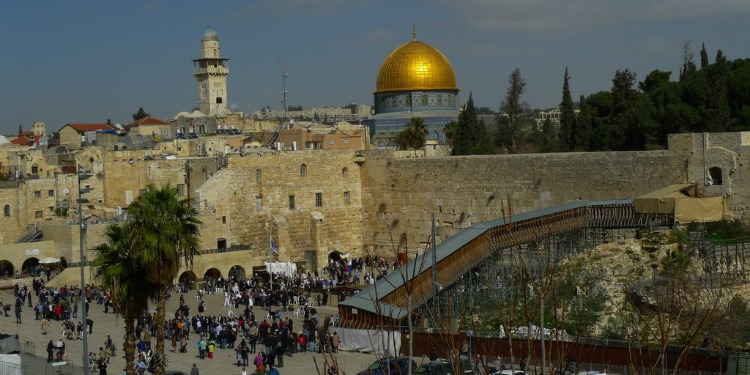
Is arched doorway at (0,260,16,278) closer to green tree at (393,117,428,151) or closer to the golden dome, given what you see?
green tree at (393,117,428,151)

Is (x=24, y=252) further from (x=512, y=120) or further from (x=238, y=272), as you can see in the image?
(x=512, y=120)

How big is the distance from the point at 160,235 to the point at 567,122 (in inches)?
794

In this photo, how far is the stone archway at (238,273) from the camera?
32.2 metres

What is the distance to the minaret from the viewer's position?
58812mm

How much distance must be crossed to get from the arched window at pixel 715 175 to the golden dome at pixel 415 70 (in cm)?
1992

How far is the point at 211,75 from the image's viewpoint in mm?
59062

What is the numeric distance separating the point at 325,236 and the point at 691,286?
16.9 metres

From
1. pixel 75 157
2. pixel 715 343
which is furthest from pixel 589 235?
pixel 75 157

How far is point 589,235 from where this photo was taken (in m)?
26.8

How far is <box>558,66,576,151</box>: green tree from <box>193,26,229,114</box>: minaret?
27.3 meters

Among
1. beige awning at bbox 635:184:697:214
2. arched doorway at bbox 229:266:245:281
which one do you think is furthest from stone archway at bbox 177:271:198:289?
beige awning at bbox 635:184:697:214

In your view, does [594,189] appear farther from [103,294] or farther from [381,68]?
[381,68]

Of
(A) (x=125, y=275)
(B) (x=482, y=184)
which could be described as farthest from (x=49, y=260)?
(A) (x=125, y=275)

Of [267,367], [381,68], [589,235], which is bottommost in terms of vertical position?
[267,367]
